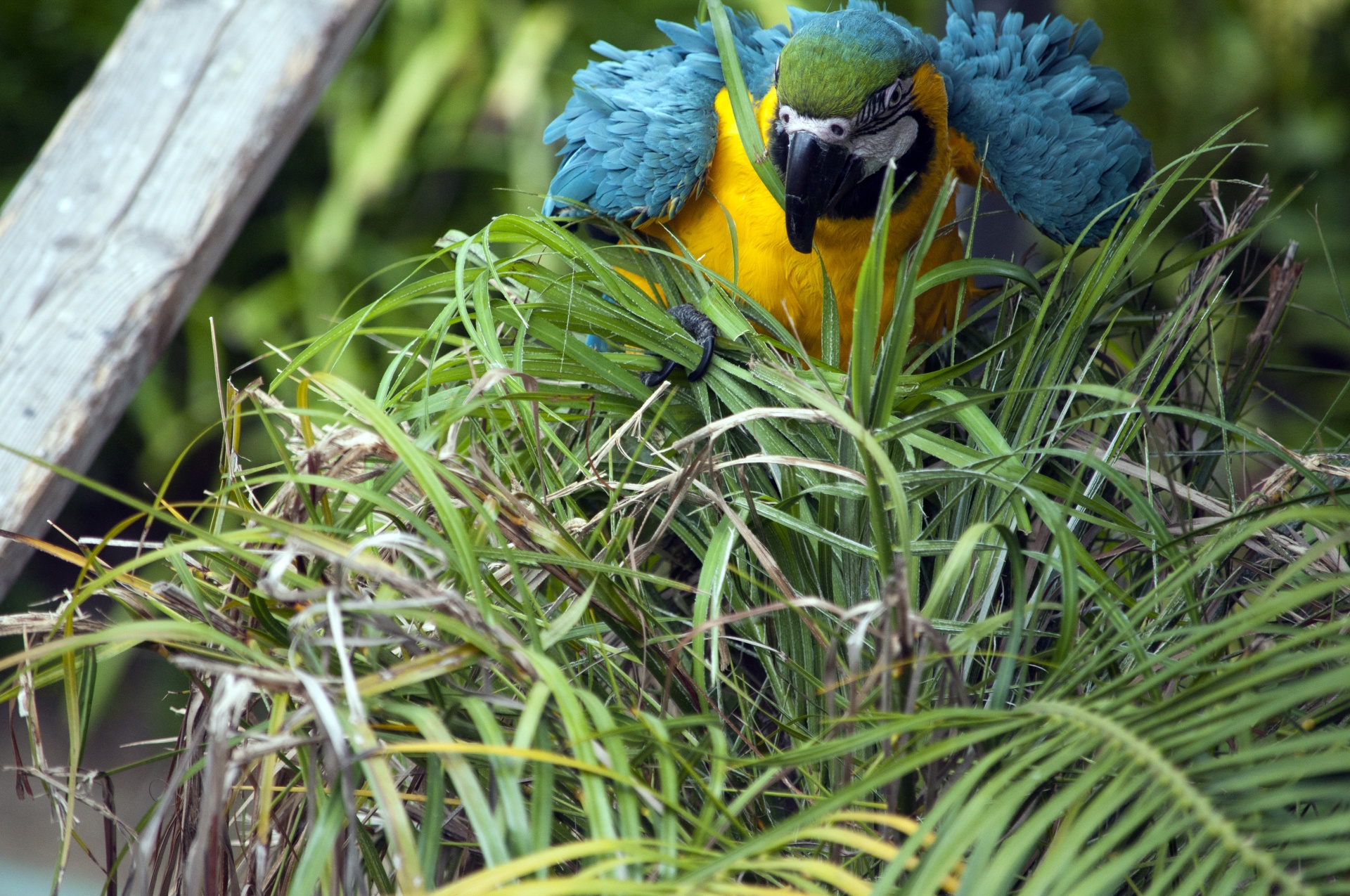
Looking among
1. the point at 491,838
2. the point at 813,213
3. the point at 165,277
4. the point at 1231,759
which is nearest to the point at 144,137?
the point at 165,277

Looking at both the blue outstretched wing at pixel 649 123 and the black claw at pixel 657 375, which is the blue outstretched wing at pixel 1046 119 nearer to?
the blue outstretched wing at pixel 649 123

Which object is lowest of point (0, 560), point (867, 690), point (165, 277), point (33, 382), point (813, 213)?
point (0, 560)

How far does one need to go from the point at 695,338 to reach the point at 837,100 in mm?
258

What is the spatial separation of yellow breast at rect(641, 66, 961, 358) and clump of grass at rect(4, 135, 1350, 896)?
0.60 feet

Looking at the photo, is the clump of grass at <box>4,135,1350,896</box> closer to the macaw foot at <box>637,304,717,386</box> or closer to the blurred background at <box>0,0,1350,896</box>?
the macaw foot at <box>637,304,717,386</box>

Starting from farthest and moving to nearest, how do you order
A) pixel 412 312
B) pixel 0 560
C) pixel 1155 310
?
pixel 412 312, pixel 0 560, pixel 1155 310

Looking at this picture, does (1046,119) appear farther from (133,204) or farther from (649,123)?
(133,204)

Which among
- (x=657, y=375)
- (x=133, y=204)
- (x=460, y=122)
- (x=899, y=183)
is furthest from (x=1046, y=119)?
(x=460, y=122)

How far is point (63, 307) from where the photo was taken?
0.72 meters

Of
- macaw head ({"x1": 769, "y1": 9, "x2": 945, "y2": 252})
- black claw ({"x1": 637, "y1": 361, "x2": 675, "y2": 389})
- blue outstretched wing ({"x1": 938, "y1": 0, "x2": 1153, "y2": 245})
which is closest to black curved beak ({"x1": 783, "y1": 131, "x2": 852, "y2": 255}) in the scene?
macaw head ({"x1": 769, "y1": 9, "x2": 945, "y2": 252})

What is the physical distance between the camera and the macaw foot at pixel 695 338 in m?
0.45

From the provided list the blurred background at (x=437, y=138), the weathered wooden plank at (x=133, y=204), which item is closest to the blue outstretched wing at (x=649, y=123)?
the weathered wooden plank at (x=133, y=204)

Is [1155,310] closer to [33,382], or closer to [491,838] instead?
[491,838]

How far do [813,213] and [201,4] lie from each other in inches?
23.6
